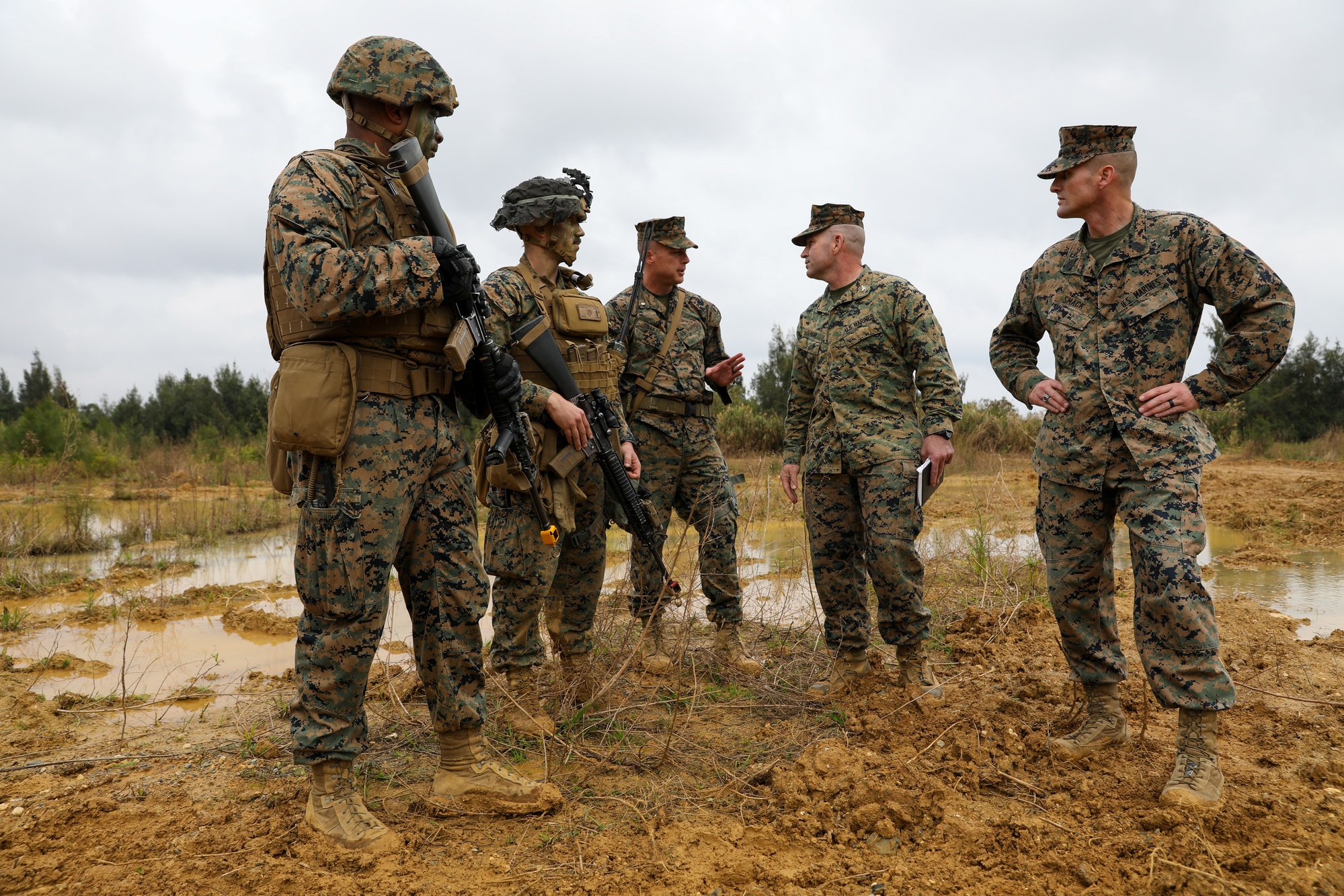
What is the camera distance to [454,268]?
2.54 metres

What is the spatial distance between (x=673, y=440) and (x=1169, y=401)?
8.13ft

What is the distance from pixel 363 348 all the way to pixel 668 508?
8.34ft

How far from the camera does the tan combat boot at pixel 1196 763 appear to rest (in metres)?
2.55

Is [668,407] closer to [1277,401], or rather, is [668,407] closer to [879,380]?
[879,380]

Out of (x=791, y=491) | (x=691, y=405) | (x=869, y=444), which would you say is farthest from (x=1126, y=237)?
(x=691, y=405)

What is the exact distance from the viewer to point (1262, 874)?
2.10 m

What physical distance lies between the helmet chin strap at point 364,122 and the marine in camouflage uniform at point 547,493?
38.1 inches

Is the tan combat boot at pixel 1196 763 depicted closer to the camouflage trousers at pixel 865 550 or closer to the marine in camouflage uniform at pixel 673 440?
the camouflage trousers at pixel 865 550

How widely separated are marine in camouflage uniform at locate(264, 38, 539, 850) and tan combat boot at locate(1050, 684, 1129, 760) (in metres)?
2.01

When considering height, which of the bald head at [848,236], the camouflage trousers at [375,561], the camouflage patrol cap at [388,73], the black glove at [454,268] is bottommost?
the camouflage trousers at [375,561]

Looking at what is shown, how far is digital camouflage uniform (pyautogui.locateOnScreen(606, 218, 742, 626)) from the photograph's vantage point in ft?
15.0

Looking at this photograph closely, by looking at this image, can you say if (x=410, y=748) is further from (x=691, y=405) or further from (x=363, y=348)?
(x=691, y=405)

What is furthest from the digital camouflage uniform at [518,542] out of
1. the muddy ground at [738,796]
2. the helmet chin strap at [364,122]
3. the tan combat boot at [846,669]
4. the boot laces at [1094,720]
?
the boot laces at [1094,720]

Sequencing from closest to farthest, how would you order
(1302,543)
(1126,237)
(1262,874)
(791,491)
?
(1262,874) < (1126,237) < (791,491) < (1302,543)
